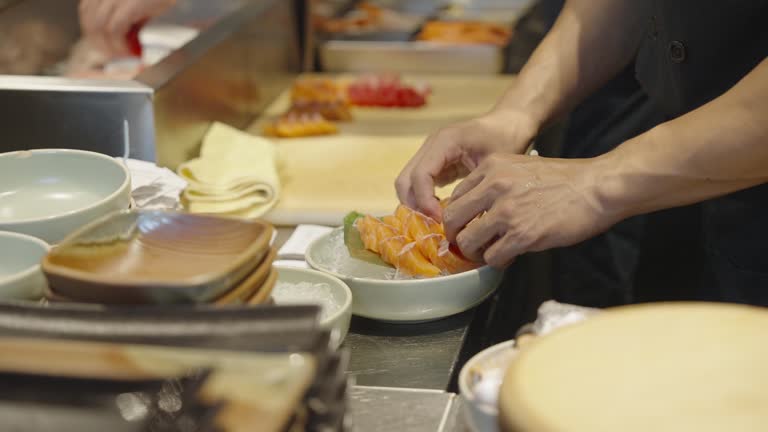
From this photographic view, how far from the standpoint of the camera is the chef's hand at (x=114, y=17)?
2.77m

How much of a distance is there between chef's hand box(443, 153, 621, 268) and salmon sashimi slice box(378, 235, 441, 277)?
7cm

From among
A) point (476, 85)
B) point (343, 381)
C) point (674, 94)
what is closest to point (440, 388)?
point (343, 381)

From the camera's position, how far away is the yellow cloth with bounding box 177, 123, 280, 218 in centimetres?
219

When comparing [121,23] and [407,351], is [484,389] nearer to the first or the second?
[407,351]

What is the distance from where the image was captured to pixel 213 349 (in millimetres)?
943

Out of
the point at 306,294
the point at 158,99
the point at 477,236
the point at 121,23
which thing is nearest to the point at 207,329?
the point at 306,294

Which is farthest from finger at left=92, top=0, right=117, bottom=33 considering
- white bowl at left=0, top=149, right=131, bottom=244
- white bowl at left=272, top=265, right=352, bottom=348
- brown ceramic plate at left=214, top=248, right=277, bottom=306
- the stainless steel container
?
brown ceramic plate at left=214, top=248, right=277, bottom=306

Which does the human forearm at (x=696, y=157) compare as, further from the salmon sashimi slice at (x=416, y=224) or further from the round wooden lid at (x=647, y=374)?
the round wooden lid at (x=647, y=374)

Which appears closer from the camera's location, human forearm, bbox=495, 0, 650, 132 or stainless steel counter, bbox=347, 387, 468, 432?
stainless steel counter, bbox=347, 387, 468, 432

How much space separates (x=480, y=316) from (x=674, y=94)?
69 cm

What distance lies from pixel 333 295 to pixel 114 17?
1.54 m

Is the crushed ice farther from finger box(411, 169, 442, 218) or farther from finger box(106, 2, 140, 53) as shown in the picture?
finger box(106, 2, 140, 53)

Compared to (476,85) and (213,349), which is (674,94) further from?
(213,349)

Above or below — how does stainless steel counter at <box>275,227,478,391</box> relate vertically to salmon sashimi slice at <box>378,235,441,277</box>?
below
